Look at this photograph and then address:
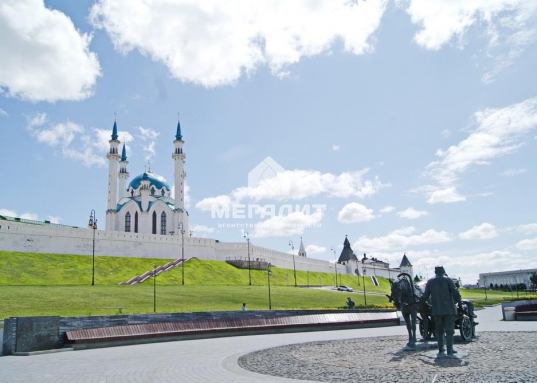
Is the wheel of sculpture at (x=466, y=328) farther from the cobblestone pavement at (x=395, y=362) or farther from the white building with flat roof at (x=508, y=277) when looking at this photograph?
the white building with flat roof at (x=508, y=277)

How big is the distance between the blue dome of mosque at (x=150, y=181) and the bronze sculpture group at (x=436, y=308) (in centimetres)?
7618

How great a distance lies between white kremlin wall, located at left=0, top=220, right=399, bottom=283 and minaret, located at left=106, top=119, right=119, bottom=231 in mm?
10625

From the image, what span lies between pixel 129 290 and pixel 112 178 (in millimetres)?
45202

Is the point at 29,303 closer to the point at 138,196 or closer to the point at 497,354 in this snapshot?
the point at 497,354

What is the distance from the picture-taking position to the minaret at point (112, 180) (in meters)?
77.5

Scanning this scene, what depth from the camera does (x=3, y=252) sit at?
171 feet

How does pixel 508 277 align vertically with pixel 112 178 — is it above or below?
below

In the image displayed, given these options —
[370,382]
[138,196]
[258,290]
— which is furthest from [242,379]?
[138,196]

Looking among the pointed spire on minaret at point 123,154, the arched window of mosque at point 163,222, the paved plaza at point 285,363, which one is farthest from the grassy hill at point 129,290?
the pointed spire on minaret at point 123,154

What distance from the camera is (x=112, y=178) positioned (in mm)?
78312

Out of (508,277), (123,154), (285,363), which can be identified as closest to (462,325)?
(285,363)

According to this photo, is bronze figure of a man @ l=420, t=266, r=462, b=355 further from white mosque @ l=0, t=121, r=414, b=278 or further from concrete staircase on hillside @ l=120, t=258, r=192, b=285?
white mosque @ l=0, t=121, r=414, b=278

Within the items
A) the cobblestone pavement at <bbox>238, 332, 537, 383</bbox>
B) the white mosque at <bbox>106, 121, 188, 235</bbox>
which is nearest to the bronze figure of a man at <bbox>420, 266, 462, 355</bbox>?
the cobblestone pavement at <bbox>238, 332, 537, 383</bbox>

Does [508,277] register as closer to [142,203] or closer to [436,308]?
[142,203]
